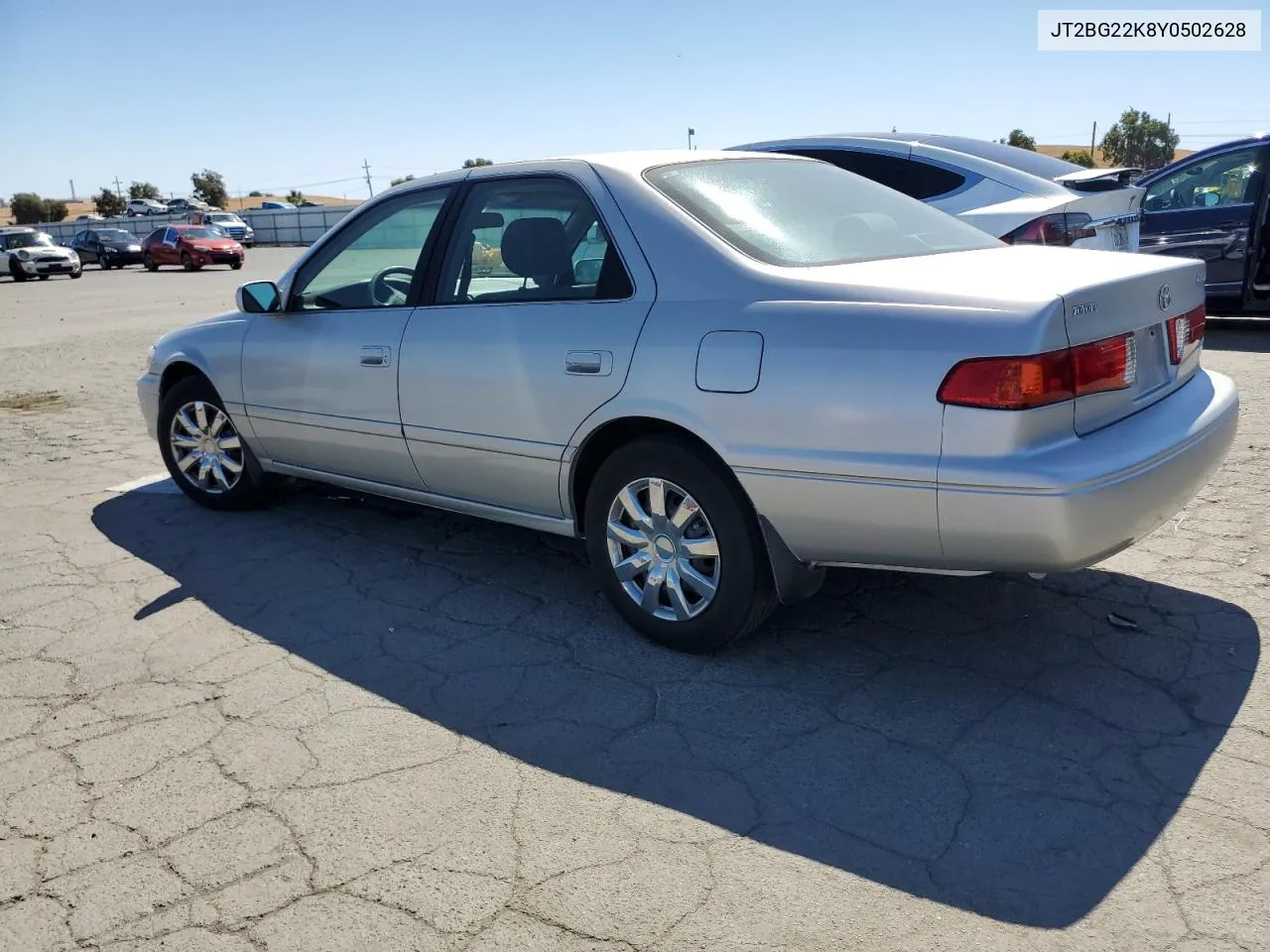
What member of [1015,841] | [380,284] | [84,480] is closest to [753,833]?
[1015,841]

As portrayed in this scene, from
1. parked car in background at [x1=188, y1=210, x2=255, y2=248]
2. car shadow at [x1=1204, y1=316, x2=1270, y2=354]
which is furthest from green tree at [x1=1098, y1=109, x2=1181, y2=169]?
car shadow at [x1=1204, y1=316, x2=1270, y2=354]

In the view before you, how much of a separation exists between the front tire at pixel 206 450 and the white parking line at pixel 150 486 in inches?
18.4

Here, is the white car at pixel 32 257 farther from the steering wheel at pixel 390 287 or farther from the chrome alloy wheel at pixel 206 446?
the steering wheel at pixel 390 287

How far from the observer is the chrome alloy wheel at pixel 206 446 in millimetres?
5539

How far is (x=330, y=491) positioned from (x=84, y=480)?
1.67 meters

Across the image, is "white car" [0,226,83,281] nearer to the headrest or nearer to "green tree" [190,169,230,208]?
the headrest

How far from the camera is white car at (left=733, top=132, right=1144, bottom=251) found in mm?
7305

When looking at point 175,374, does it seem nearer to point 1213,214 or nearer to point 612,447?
point 612,447

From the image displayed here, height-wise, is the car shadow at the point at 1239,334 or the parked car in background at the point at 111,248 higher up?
the parked car in background at the point at 111,248

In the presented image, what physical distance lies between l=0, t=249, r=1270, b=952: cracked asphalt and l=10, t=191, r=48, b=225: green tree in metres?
93.2

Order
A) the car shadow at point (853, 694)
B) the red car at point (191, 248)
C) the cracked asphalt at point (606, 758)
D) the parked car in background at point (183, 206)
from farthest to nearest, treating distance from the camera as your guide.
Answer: the parked car in background at point (183, 206), the red car at point (191, 248), the car shadow at point (853, 694), the cracked asphalt at point (606, 758)

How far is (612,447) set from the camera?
12.5 feet

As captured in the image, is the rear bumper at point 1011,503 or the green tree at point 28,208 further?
the green tree at point 28,208

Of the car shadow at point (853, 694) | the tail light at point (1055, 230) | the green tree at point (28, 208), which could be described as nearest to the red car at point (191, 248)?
the tail light at point (1055, 230)
